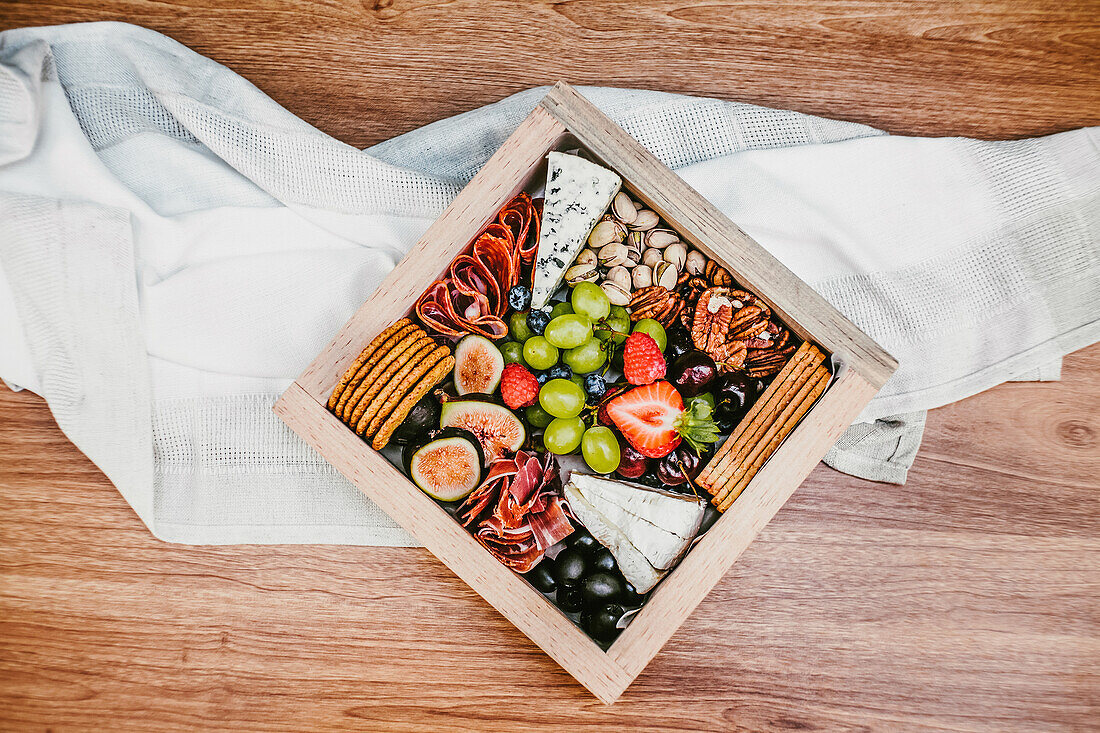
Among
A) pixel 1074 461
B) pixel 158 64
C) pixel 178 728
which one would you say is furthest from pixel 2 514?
pixel 1074 461

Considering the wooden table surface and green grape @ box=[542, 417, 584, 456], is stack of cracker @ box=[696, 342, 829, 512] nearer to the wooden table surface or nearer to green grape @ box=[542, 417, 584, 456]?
green grape @ box=[542, 417, 584, 456]

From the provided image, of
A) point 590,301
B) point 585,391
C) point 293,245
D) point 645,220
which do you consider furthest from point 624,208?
point 293,245

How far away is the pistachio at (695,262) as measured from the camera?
854 mm

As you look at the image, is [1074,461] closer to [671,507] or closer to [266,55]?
[671,507]

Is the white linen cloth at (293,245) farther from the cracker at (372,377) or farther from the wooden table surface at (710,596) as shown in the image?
the cracker at (372,377)

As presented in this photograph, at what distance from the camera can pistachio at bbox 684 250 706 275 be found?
33.6 inches

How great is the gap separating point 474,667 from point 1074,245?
43.2 inches

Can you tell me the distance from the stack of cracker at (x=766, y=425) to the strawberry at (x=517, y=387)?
23 centimetres

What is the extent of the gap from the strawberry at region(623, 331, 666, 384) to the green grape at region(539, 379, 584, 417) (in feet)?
0.22

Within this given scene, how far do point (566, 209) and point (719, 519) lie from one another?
409 millimetres

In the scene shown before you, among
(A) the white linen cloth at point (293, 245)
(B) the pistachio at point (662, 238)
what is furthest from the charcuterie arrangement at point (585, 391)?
(A) the white linen cloth at point (293, 245)

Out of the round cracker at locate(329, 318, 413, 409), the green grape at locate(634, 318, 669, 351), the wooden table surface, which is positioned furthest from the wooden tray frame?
the wooden table surface

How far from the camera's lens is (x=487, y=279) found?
2.83 ft

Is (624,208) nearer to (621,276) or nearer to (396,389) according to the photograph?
(621,276)
